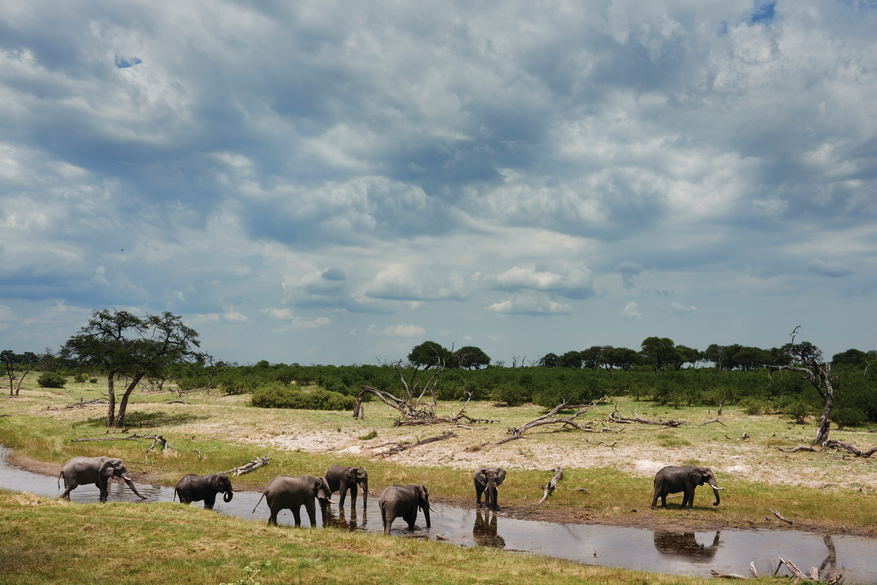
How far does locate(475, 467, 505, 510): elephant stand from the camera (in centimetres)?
2009

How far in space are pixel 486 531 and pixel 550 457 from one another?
37.2 feet

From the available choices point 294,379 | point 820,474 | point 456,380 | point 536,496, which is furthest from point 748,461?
point 294,379

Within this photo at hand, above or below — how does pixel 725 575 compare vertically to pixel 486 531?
above

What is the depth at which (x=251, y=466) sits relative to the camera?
26781mm

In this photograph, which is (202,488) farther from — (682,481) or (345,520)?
(682,481)

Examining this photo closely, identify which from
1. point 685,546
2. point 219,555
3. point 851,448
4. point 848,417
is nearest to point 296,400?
point 219,555

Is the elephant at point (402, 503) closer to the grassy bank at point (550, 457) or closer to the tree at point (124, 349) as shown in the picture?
the grassy bank at point (550, 457)

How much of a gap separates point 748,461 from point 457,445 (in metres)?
14.4

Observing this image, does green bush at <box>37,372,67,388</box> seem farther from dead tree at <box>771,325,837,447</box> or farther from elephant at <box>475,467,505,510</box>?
dead tree at <box>771,325,837,447</box>

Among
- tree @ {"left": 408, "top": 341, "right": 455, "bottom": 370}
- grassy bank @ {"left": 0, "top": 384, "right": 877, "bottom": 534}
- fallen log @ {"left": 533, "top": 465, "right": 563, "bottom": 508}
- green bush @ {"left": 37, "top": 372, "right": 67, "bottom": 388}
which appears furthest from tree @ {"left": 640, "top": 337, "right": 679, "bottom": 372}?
green bush @ {"left": 37, "top": 372, "right": 67, "bottom": 388}

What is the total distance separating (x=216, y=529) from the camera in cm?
1467

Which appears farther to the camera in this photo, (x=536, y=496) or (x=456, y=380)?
(x=456, y=380)

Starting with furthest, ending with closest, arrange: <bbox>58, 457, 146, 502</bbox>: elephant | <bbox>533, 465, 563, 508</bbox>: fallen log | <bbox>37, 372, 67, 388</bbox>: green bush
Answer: <bbox>37, 372, 67, 388</bbox>: green bush, <bbox>533, 465, 563, 508</bbox>: fallen log, <bbox>58, 457, 146, 502</bbox>: elephant

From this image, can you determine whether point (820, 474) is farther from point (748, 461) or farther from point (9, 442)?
point (9, 442)
